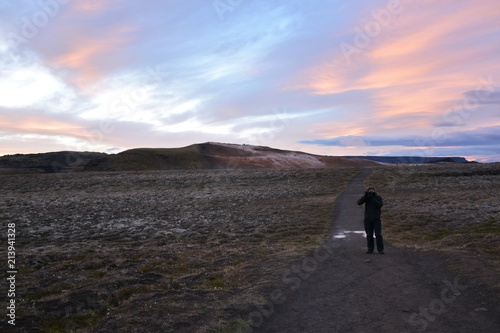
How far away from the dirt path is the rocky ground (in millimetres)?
1153

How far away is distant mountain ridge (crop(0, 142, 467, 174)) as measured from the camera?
105 metres

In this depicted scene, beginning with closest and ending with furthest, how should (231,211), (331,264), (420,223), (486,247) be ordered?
(331,264) < (486,247) < (420,223) < (231,211)

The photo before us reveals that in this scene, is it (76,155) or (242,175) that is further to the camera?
(76,155)

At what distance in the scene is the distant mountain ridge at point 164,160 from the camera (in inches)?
4116

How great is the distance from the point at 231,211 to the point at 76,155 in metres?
127

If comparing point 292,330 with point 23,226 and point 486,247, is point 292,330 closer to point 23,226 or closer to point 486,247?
point 486,247

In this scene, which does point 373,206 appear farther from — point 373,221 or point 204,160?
point 204,160

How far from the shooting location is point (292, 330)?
9.30 meters

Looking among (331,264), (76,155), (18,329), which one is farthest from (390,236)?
(76,155)

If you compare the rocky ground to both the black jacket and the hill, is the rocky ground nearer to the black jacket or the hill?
the black jacket

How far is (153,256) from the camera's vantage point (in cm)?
1680

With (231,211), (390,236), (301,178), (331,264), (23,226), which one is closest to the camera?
(331,264)

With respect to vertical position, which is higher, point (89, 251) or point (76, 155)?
point (76, 155)

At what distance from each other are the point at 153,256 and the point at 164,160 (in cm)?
10073
